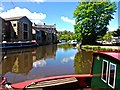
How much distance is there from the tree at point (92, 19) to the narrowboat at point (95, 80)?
116 ft

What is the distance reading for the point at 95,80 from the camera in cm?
589

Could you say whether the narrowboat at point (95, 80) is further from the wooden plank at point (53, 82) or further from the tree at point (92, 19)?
the tree at point (92, 19)

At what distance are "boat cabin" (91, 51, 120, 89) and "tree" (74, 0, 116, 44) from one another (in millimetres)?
35783

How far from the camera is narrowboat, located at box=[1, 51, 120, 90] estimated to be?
4777 millimetres

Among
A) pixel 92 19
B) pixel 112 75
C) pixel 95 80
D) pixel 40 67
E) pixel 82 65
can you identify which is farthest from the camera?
pixel 92 19


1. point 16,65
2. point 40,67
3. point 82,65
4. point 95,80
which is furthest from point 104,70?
point 16,65

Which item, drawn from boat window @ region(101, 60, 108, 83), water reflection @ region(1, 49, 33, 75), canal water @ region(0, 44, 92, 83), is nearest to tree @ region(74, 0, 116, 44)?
canal water @ region(0, 44, 92, 83)

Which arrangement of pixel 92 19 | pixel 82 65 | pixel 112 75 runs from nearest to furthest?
pixel 112 75
pixel 82 65
pixel 92 19

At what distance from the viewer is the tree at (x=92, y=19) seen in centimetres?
4188

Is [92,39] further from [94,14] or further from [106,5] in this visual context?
[106,5]

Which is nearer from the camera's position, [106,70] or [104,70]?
[106,70]

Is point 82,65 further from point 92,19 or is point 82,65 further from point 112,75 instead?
point 92,19

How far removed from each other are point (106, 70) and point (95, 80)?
89 centimetres

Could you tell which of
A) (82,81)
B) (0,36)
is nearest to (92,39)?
(0,36)
